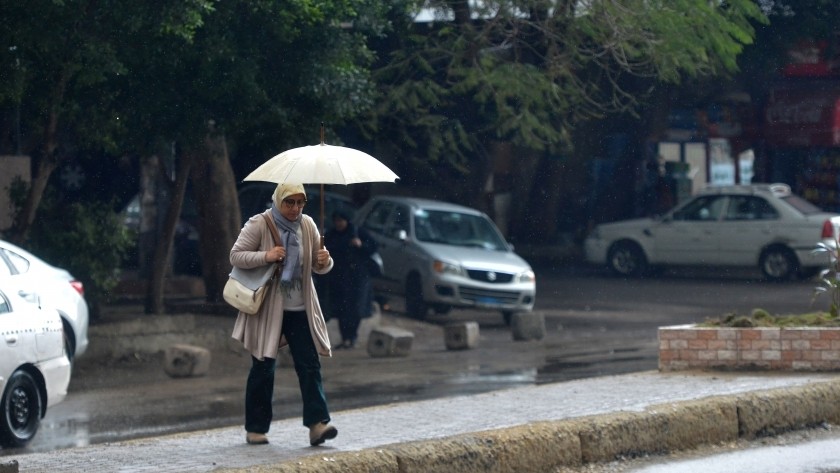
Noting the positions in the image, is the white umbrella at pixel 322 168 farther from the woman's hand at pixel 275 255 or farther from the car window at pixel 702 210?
the car window at pixel 702 210


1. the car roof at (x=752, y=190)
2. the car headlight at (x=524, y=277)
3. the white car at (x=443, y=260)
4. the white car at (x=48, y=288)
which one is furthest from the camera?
the car roof at (x=752, y=190)

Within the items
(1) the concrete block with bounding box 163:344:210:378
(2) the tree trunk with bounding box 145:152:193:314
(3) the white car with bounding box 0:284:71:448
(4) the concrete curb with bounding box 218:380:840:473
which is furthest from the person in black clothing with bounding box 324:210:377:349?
(4) the concrete curb with bounding box 218:380:840:473

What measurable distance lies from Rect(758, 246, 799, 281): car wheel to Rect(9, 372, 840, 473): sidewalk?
14.6m

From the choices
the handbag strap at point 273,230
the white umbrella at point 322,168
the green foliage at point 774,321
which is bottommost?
the green foliage at point 774,321

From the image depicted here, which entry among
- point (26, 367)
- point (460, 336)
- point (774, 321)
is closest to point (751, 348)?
point (774, 321)

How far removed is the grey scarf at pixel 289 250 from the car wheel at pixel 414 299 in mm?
11437

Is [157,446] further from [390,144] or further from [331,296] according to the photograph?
[390,144]

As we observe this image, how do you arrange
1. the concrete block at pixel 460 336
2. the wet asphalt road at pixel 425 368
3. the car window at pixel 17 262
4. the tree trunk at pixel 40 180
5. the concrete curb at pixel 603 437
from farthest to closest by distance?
the concrete block at pixel 460 336 < the tree trunk at pixel 40 180 < the car window at pixel 17 262 < the wet asphalt road at pixel 425 368 < the concrete curb at pixel 603 437

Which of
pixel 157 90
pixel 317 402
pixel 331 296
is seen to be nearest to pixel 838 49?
pixel 331 296

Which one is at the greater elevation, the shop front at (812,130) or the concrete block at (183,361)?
the shop front at (812,130)

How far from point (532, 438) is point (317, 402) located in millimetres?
1114

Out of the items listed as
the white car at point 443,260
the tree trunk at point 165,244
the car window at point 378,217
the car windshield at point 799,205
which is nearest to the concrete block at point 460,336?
the white car at point 443,260

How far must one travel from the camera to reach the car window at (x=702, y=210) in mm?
25266

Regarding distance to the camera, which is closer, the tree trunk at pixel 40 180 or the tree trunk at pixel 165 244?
the tree trunk at pixel 40 180
